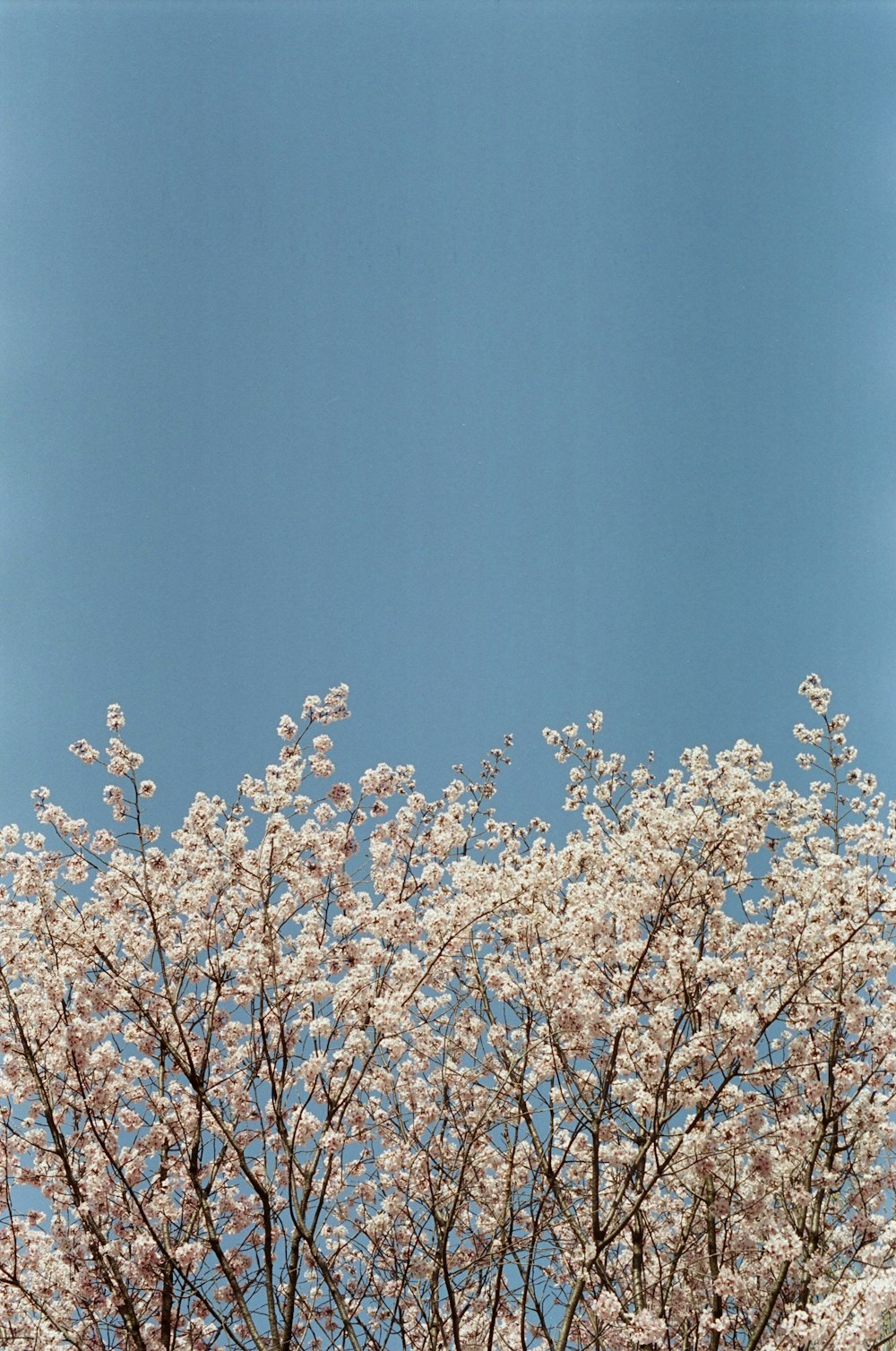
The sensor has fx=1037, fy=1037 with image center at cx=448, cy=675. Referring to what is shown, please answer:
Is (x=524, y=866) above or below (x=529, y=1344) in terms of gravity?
above

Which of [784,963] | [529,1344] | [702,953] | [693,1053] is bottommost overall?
[529,1344]

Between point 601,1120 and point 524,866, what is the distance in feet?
5.62

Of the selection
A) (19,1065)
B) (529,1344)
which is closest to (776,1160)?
(529,1344)

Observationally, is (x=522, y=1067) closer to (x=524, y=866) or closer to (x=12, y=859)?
(x=524, y=866)

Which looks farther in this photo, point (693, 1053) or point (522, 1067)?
point (522, 1067)

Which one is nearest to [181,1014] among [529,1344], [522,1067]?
[522,1067]

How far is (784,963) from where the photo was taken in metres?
6.86

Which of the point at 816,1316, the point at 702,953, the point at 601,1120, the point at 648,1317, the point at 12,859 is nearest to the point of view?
the point at 816,1316

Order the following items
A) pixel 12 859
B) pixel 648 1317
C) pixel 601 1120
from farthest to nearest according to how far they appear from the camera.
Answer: pixel 12 859, pixel 601 1120, pixel 648 1317

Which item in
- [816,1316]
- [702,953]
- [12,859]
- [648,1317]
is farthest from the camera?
[12,859]

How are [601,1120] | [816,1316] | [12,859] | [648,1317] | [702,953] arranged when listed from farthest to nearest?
[12,859] → [702,953] → [601,1120] → [648,1317] → [816,1316]

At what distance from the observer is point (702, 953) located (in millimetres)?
7832

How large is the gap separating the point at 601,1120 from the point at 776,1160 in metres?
1.31

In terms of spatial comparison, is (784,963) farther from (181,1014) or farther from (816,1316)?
(181,1014)
